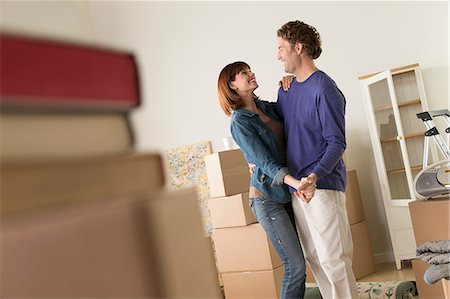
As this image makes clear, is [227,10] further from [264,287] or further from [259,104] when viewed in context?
[259,104]

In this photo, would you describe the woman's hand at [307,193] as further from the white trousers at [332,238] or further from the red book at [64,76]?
the red book at [64,76]

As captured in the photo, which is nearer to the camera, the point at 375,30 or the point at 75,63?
the point at 75,63

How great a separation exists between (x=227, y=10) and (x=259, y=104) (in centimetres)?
323

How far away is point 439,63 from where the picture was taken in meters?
4.67

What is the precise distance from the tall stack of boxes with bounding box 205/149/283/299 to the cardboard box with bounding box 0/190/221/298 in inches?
135

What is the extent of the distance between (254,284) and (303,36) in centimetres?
183

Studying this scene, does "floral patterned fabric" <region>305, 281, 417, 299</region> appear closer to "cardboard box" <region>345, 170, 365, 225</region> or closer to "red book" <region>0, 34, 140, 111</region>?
"cardboard box" <region>345, 170, 365, 225</region>

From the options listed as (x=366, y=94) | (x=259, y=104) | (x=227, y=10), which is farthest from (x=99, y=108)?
(x=227, y=10)

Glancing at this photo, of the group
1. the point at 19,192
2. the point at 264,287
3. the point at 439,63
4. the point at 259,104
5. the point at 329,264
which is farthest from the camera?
the point at 439,63

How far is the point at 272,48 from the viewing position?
5.30 m

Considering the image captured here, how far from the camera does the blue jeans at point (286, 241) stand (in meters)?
2.21

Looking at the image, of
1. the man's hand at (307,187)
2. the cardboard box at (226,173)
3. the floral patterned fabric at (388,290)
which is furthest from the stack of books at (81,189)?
the cardboard box at (226,173)

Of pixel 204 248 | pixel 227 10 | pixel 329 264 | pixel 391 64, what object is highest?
pixel 227 10

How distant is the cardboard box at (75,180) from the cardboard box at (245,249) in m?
3.44
